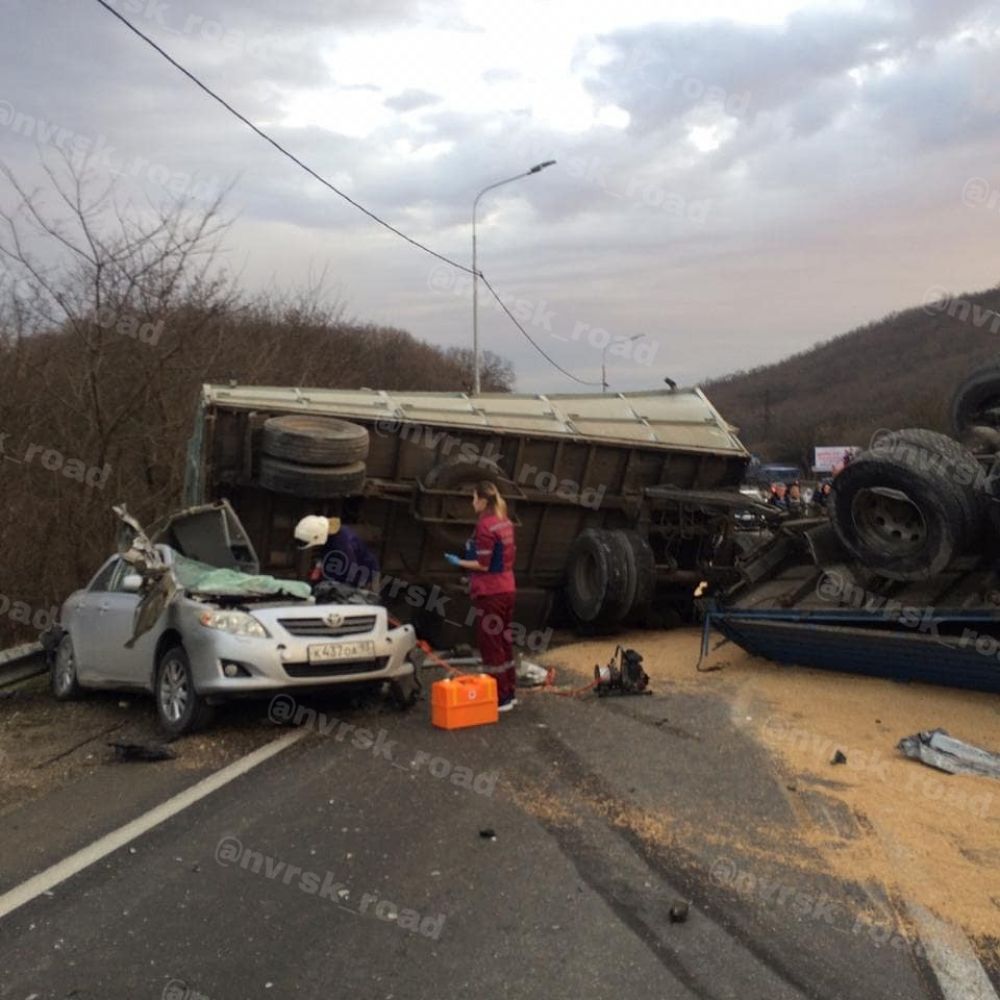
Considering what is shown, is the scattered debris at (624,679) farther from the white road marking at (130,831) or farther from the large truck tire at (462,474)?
the large truck tire at (462,474)

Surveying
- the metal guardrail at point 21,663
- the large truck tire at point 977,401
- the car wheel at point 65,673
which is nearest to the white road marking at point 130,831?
the car wheel at point 65,673

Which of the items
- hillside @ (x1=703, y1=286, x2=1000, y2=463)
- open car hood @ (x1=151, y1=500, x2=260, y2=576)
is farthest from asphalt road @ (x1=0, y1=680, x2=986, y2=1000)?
hillside @ (x1=703, y1=286, x2=1000, y2=463)

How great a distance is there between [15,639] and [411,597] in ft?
17.1

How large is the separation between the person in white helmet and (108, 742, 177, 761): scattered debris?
2008mm

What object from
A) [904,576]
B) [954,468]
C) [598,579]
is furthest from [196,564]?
[954,468]

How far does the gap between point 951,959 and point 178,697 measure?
4.81 meters

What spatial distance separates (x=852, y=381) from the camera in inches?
4090

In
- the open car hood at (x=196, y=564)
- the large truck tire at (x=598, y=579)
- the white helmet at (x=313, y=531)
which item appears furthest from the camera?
the large truck tire at (x=598, y=579)

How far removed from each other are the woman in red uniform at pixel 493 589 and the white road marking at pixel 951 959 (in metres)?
3.69

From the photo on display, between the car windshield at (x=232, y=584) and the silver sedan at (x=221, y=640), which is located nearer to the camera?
the silver sedan at (x=221, y=640)

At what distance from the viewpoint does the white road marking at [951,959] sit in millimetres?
3260

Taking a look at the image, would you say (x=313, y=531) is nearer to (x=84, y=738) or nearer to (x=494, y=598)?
(x=494, y=598)

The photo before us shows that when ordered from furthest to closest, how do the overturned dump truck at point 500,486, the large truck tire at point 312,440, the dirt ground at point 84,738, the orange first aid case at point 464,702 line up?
the overturned dump truck at point 500,486, the large truck tire at point 312,440, the orange first aid case at point 464,702, the dirt ground at point 84,738

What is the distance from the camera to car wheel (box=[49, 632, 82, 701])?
27.0ft
